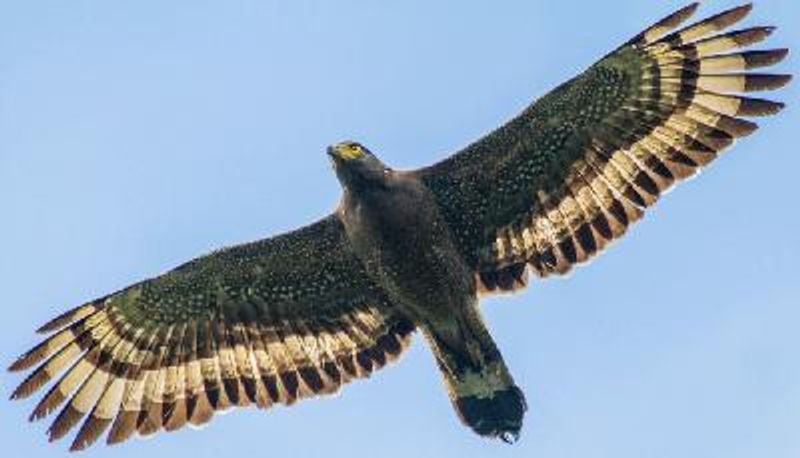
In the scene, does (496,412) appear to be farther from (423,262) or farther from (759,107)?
(759,107)

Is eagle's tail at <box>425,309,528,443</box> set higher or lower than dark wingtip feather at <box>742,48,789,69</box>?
lower

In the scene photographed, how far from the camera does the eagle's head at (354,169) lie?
80.6 feet

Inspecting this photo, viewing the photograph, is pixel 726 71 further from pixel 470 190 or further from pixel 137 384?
pixel 137 384

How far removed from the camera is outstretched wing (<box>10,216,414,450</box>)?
2555 cm

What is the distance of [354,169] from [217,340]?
9.24ft

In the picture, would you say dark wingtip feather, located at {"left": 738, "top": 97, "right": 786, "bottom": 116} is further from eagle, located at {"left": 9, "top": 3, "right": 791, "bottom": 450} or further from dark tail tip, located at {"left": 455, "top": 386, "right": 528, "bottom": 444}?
dark tail tip, located at {"left": 455, "top": 386, "right": 528, "bottom": 444}

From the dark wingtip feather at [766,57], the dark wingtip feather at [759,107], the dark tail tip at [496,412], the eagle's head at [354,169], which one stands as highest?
the eagle's head at [354,169]

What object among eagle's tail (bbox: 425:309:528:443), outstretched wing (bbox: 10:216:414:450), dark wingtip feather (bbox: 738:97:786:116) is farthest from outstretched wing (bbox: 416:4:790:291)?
outstretched wing (bbox: 10:216:414:450)

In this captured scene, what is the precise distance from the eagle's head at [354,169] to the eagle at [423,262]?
0.05ft

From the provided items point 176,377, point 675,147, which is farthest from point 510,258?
point 176,377

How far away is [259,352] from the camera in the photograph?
2602cm

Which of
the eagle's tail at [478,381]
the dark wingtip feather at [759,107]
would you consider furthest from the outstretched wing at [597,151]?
the eagle's tail at [478,381]

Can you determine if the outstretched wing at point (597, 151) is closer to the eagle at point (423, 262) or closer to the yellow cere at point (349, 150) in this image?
the eagle at point (423, 262)

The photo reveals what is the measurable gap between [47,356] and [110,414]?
0.93 meters
